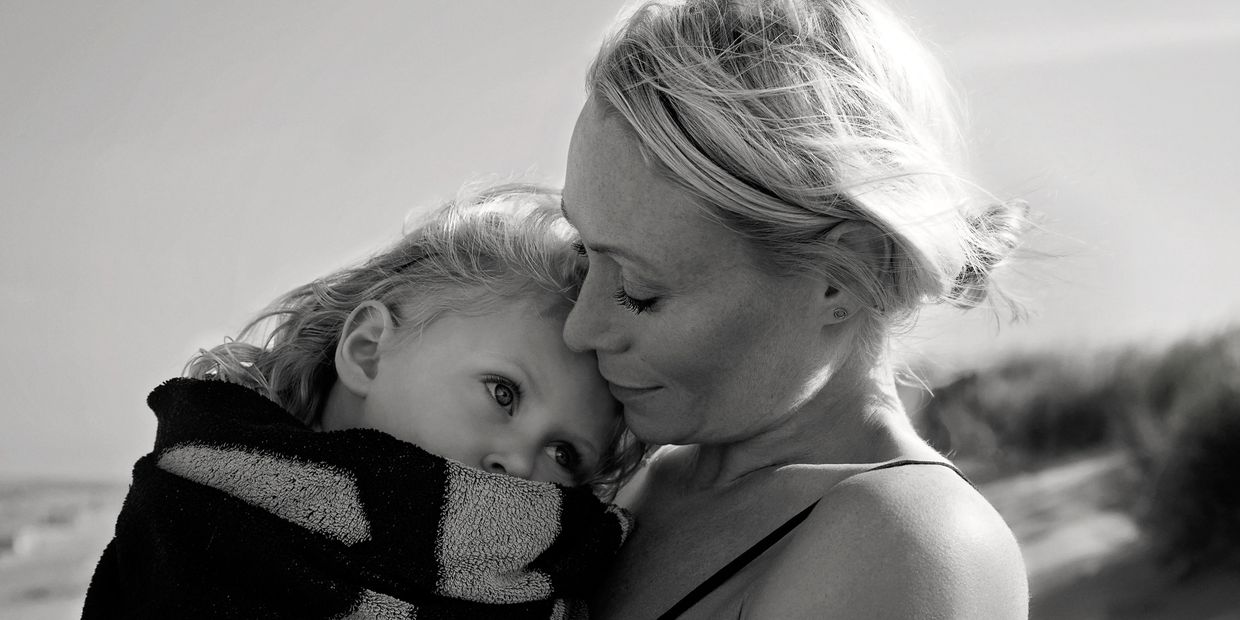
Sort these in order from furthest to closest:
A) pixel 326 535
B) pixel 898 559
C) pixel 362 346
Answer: pixel 362 346, pixel 326 535, pixel 898 559

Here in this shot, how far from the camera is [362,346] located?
1375 millimetres

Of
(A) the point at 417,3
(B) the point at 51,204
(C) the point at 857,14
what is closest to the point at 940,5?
(A) the point at 417,3

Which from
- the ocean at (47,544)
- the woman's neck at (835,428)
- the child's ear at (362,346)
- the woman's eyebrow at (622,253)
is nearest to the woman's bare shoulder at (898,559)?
the woman's neck at (835,428)

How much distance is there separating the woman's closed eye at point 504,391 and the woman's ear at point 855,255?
0.37 meters

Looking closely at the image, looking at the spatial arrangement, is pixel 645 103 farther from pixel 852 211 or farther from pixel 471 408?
pixel 471 408

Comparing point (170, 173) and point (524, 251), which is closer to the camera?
point (524, 251)

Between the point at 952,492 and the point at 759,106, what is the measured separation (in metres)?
0.42

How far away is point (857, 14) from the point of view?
117cm

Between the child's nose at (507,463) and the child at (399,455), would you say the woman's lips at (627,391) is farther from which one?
the child's nose at (507,463)

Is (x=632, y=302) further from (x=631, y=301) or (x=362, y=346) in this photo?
(x=362, y=346)

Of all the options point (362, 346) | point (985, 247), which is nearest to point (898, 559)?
point (985, 247)

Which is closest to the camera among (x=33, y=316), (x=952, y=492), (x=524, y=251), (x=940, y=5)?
(x=952, y=492)

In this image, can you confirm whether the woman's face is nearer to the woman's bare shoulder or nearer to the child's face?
the child's face

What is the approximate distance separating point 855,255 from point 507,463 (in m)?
0.46
